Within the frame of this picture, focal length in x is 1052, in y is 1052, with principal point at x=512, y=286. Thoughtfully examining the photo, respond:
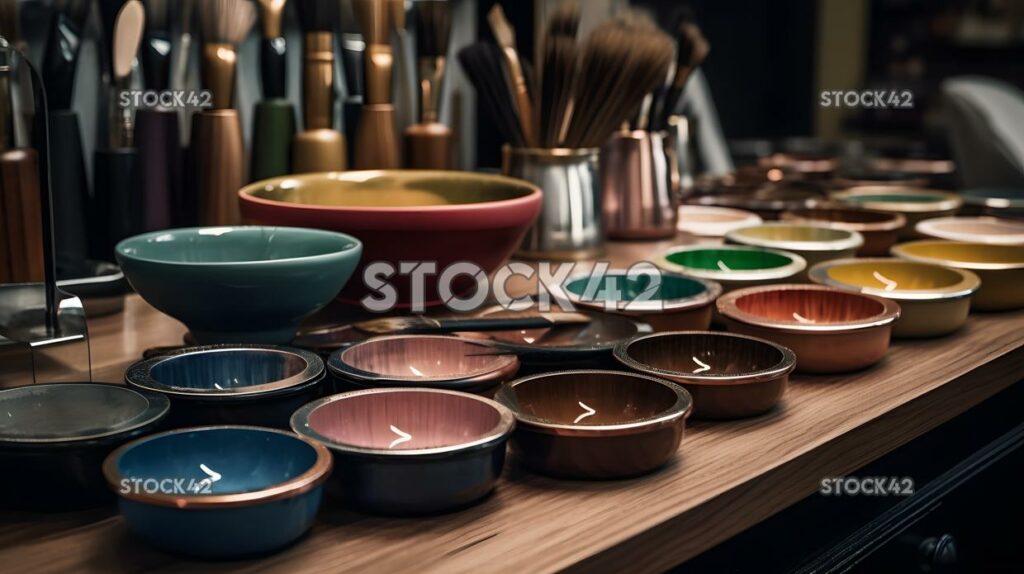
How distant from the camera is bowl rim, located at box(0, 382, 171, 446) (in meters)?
0.50

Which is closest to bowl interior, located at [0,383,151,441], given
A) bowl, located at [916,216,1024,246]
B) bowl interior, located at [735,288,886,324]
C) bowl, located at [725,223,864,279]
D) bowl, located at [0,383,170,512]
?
bowl, located at [0,383,170,512]

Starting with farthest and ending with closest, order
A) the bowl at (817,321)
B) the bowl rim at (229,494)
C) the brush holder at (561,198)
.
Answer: the brush holder at (561,198), the bowl at (817,321), the bowl rim at (229,494)

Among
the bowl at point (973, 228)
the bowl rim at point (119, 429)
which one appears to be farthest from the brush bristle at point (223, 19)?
the bowl at point (973, 228)

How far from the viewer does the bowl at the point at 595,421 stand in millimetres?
566

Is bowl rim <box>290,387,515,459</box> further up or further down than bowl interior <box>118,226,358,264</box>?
further down

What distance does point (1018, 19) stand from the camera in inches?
164

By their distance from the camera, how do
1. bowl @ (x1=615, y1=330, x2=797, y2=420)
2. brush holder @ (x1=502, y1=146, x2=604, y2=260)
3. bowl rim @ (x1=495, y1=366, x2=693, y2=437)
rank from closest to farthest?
bowl rim @ (x1=495, y1=366, x2=693, y2=437), bowl @ (x1=615, y1=330, x2=797, y2=420), brush holder @ (x1=502, y1=146, x2=604, y2=260)

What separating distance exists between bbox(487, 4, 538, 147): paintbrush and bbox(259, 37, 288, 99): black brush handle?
0.22m

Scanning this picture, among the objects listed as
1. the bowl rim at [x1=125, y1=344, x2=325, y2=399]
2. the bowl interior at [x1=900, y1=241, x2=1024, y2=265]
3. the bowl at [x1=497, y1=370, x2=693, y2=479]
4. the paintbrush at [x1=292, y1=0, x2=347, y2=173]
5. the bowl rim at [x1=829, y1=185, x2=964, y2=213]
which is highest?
the paintbrush at [x1=292, y1=0, x2=347, y2=173]

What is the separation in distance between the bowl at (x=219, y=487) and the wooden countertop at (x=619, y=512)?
0.01 meters

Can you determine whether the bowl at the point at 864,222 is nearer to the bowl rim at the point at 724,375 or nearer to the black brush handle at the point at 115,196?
the bowl rim at the point at 724,375

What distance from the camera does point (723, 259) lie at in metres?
1.04

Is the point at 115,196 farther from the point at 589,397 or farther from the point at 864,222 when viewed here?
the point at 864,222

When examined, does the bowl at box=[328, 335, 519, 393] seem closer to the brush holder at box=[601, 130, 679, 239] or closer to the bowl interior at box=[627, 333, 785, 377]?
the bowl interior at box=[627, 333, 785, 377]
